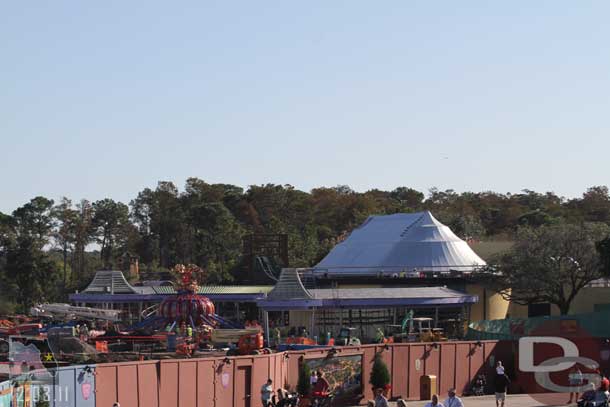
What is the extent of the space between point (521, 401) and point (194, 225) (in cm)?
10234

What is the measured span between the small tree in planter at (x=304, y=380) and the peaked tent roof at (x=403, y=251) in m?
47.8

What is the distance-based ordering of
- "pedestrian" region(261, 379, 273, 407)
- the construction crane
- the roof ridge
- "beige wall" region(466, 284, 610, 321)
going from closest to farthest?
1. "pedestrian" region(261, 379, 273, 407)
2. the roof ridge
3. the construction crane
4. "beige wall" region(466, 284, 610, 321)

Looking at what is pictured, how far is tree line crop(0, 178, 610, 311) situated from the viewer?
119 m

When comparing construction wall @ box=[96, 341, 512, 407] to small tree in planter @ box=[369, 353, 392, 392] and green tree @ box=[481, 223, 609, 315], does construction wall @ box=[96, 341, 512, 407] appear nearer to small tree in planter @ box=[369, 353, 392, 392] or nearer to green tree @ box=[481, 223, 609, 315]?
small tree in planter @ box=[369, 353, 392, 392]

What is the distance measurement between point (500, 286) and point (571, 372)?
1415 inches

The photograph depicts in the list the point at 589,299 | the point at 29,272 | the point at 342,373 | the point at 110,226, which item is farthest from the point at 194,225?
the point at 342,373

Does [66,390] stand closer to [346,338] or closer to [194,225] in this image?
[346,338]

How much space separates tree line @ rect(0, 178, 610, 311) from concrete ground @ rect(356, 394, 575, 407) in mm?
75924

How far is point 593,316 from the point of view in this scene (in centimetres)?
5931

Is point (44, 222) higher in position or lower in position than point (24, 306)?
higher

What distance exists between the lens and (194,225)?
461ft

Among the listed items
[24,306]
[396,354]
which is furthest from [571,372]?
[24,306]

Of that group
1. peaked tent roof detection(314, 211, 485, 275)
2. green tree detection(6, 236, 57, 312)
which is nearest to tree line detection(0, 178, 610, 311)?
green tree detection(6, 236, 57, 312)

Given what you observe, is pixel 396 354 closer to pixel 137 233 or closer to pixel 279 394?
pixel 279 394
